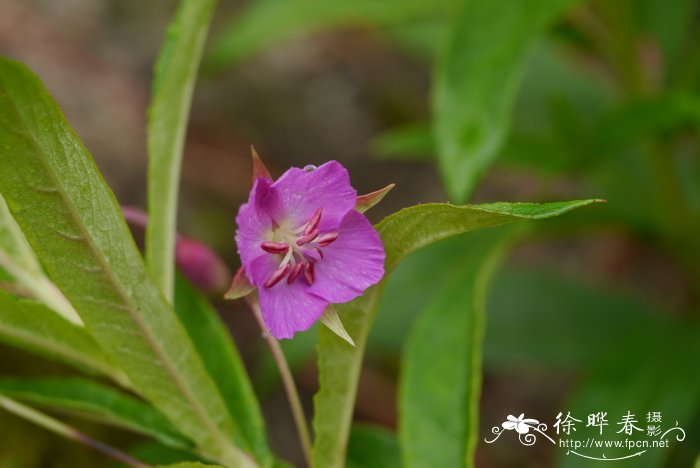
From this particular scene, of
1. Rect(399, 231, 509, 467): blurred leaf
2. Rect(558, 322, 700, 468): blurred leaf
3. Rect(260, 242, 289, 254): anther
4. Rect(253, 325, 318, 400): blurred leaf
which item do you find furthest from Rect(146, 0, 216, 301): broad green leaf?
Rect(253, 325, 318, 400): blurred leaf

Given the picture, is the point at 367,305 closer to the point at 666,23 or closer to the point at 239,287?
the point at 239,287

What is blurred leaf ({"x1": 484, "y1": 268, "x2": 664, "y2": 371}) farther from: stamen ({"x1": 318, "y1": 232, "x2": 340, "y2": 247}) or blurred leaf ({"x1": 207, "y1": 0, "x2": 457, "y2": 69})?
stamen ({"x1": 318, "y1": 232, "x2": 340, "y2": 247})

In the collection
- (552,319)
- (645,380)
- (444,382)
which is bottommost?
(444,382)

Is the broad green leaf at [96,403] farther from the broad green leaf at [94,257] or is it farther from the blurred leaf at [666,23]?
the blurred leaf at [666,23]

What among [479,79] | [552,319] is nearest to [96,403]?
[479,79]

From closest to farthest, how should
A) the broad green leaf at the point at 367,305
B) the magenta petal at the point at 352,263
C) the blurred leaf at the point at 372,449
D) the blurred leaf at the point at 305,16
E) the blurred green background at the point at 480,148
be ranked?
the broad green leaf at the point at 367,305 → the magenta petal at the point at 352,263 → the blurred leaf at the point at 372,449 → the blurred green background at the point at 480,148 → the blurred leaf at the point at 305,16

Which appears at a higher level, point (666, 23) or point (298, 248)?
point (666, 23)

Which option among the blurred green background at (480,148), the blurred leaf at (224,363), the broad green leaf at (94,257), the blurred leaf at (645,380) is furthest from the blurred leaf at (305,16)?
the broad green leaf at (94,257)
